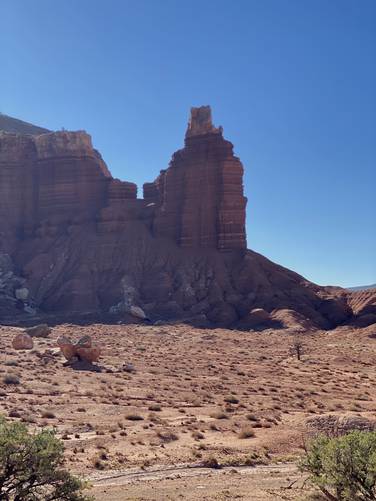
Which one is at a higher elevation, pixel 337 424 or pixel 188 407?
pixel 337 424

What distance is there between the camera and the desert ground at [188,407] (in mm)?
13883

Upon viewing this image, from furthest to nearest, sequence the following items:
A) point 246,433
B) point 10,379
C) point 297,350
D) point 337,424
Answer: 1. point 297,350
2. point 10,379
3. point 246,433
4. point 337,424

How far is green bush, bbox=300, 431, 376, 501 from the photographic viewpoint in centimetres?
937

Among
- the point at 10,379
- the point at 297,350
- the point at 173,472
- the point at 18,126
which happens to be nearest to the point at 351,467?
the point at 173,472

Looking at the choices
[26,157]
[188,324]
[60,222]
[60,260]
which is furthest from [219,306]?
[26,157]

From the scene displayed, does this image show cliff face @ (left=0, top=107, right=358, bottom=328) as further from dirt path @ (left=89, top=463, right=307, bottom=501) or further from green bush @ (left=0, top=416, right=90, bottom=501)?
green bush @ (left=0, top=416, right=90, bottom=501)

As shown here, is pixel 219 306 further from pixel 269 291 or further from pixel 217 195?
pixel 217 195

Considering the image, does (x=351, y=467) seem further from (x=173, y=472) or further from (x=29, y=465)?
(x=173, y=472)

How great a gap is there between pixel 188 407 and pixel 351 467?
49.0 ft

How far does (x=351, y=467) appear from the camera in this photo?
31.4 ft

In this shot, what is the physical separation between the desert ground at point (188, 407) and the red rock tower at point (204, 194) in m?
26.7

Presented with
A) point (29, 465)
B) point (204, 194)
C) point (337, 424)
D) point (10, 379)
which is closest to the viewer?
point (29, 465)

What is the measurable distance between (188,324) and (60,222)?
31001 millimetres

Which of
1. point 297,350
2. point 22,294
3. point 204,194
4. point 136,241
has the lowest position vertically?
point 297,350
